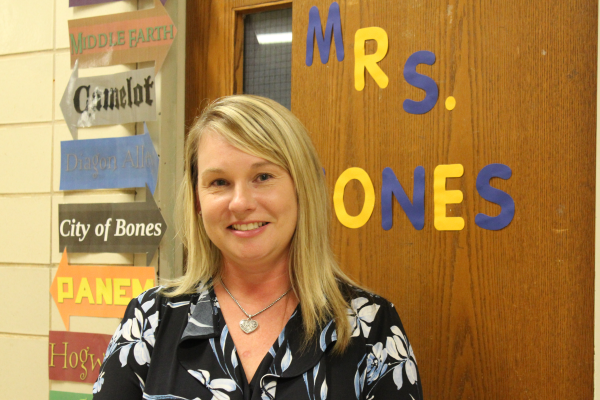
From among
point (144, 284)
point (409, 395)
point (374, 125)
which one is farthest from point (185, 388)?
point (374, 125)

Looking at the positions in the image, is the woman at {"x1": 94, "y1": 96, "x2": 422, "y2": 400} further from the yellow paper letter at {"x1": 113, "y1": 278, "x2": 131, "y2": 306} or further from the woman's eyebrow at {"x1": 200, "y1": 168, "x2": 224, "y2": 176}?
the yellow paper letter at {"x1": 113, "y1": 278, "x2": 131, "y2": 306}

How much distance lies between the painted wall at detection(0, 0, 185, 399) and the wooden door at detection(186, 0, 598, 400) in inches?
24.3

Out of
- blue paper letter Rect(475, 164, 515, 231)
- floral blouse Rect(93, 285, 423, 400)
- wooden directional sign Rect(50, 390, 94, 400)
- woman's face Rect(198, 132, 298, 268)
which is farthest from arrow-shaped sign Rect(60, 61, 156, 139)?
blue paper letter Rect(475, 164, 515, 231)

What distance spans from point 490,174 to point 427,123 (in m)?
0.21

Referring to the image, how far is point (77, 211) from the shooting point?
177 cm

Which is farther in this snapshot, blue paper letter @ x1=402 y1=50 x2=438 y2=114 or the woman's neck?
blue paper letter @ x1=402 y1=50 x2=438 y2=114

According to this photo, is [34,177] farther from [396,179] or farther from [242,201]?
[396,179]

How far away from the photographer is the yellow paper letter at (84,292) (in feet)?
5.71

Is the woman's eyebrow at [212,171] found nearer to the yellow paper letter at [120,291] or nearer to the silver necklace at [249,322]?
the silver necklace at [249,322]

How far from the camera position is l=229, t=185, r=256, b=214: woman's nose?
44.0 inches

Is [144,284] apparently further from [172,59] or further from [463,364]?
[463,364]

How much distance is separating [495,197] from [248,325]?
693 mm

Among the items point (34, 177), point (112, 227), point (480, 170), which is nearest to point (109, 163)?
point (112, 227)

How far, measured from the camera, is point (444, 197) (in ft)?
4.69
